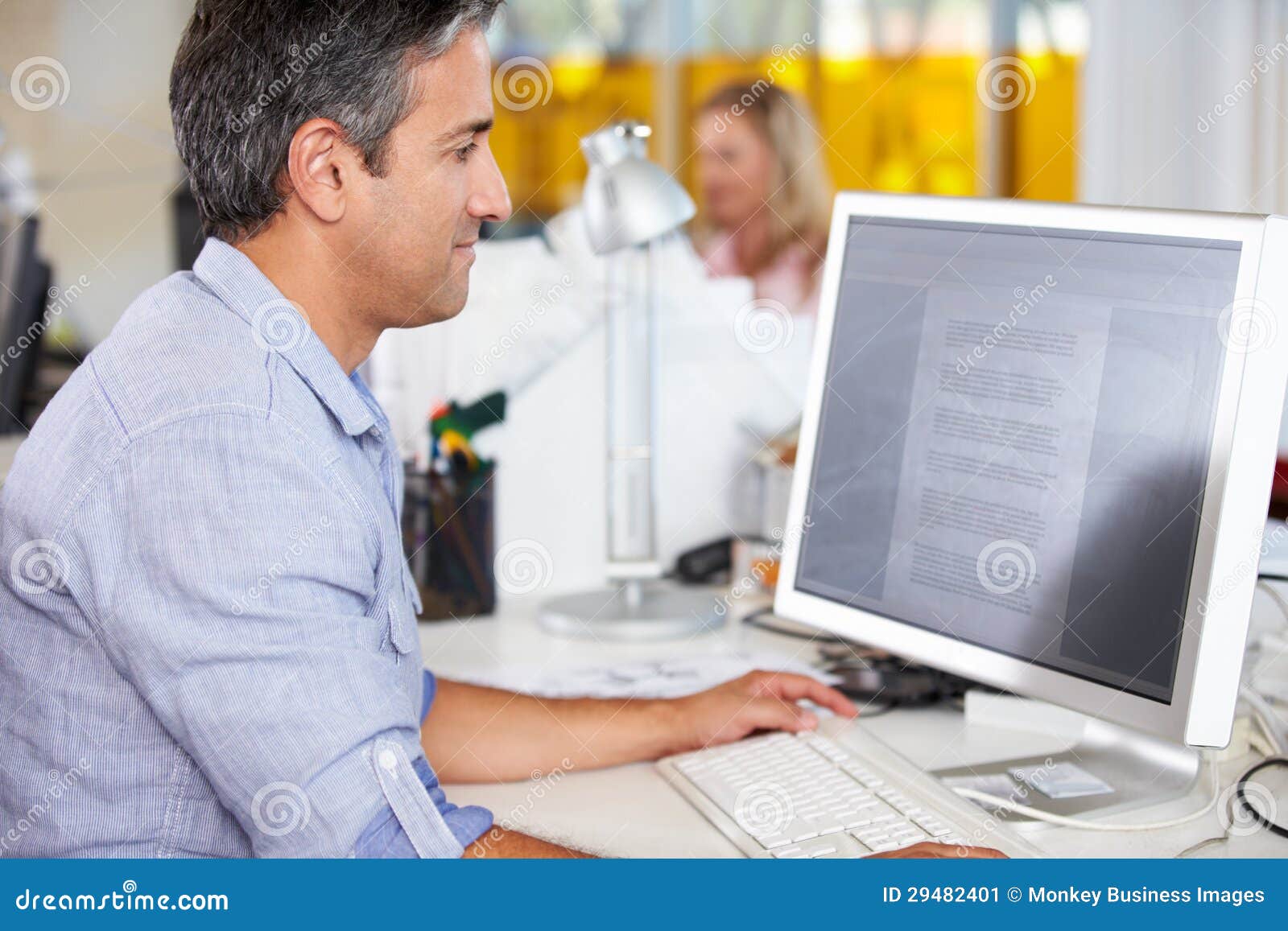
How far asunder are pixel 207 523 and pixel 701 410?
1024 mm

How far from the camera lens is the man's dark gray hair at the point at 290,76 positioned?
1.05 meters

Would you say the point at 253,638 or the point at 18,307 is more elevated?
the point at 18,307

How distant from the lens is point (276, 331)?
3.31 feet

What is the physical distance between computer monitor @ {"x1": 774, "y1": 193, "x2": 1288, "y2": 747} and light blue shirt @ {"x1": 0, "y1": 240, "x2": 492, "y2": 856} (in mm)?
445

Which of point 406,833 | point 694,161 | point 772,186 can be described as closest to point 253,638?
point 406,833

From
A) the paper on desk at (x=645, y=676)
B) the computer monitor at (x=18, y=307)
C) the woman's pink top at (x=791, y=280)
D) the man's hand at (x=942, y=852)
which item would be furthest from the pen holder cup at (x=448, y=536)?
the woman's pink top at (x=791, y=280)

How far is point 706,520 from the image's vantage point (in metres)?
1.81

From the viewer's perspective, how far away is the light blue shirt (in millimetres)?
839

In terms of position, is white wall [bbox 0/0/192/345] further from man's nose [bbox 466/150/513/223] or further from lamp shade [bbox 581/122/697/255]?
man's nose [bbox 466/150/513/223]

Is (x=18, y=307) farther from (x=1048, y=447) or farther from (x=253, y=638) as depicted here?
(x=1048, y=447)

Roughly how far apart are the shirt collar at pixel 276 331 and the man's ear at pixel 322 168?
0.25ft

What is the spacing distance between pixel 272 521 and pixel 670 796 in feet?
1.45

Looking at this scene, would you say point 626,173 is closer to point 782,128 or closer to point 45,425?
point 45,425
